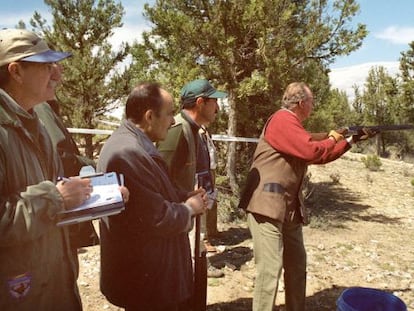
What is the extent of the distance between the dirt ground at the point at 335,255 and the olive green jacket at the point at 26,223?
245 centimetres

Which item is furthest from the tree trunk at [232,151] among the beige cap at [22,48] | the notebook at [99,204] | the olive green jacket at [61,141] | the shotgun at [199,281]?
the beige cap at [22,48]

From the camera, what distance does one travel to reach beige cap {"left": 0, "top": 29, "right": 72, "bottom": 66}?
1.72 m

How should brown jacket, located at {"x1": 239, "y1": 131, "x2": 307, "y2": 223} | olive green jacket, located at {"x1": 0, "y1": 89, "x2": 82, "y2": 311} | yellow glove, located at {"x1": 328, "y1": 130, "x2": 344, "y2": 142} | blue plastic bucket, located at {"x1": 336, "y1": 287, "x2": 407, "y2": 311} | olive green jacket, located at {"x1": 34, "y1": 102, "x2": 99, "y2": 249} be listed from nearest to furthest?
olive green jacket, located at {"x1": 0, "y1": 89, "x2": 82, "y2": 311} → blue plastic bucket, located at {"x1": 336, "y1": 287, "x2": 407, "y2": 311} → olive green jacket, located at {"x1": 34, "y1": 102, "x2": 99, "y2": 249} → brown jacket, located at {"x1": 239, "y1": 131, "x2": 307, "y2": 223} → yellow glove, located at {"x1": 328, "y1": 130, "x2": 344, "y2": 142}

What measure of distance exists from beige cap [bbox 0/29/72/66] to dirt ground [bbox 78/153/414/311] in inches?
115

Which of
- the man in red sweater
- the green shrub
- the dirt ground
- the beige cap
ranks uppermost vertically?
the beige cap

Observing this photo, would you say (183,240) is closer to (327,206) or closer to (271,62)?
(271,62)

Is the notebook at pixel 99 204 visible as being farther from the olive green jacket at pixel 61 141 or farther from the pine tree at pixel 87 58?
the pine tree at pixel 87 58

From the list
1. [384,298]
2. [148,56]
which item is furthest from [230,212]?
[384,298]

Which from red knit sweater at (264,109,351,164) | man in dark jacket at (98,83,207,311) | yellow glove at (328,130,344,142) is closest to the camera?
man in dark jacket at (98,83,207,311)

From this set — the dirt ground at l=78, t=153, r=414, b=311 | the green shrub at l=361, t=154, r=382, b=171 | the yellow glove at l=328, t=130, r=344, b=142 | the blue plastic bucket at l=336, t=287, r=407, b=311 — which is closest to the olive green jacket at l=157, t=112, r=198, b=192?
the yellow glove at l=328, t=130, r=344, b=142

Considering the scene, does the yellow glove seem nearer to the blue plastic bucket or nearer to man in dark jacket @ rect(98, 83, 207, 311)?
the blue plastic bucket

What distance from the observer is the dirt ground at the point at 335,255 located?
14.2 ft

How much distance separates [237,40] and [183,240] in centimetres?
582

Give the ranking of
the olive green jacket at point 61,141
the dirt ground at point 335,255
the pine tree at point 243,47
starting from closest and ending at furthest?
the olive green jacket at point 61,141, the dirt ground at point 335,255, the pine tree at point 243,47
